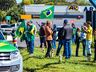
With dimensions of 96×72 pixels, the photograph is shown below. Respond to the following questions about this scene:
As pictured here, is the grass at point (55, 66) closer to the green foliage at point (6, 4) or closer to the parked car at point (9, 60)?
the parked car at point (9, 60)

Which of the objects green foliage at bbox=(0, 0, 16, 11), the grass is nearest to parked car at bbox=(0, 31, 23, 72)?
the grass

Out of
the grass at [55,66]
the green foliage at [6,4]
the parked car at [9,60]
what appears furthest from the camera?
the green foliage at [6,4]

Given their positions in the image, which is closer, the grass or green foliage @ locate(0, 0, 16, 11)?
the grass

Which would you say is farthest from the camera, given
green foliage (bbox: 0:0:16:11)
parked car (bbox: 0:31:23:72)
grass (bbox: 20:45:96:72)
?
green foliage (bbox: 0:0:16:11)

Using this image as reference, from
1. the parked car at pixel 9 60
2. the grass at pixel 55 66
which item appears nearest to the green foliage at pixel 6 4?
the grass at pixel 55 66

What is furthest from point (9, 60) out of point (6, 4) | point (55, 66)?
point (6, 4)

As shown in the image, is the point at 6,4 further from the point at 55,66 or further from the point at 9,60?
the point at 9,60

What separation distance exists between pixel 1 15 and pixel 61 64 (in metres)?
57.9

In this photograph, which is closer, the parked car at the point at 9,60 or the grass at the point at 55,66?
the parked car at the point at 9,60

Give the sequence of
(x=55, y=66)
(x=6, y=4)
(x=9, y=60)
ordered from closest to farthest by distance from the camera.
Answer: (x=9, y=60) < (x=55, y=66) < (x=6, y=4)

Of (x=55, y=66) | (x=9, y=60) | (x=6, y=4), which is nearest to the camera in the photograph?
(x=9, y=60)

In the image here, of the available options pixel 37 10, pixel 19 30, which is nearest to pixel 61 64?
pixel 19 30

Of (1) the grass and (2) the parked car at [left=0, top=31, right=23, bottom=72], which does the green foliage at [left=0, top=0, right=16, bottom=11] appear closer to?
(1) the grass

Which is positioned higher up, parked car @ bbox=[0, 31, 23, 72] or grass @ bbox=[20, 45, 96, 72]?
parked car @ bbox=[0, 31, 23, 72]
